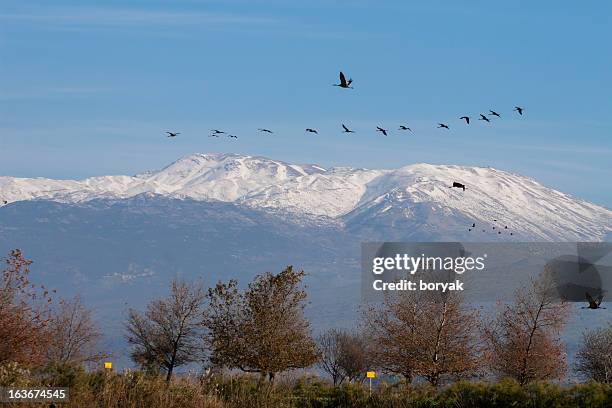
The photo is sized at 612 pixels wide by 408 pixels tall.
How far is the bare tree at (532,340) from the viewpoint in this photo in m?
75.2

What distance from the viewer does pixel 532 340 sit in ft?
261

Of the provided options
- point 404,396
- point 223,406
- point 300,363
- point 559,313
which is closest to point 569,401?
point 404,396

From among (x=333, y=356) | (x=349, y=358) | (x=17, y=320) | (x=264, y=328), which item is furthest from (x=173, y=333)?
(x=17, y=320)

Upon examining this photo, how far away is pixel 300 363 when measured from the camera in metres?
69.9

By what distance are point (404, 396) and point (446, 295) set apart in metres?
43.5

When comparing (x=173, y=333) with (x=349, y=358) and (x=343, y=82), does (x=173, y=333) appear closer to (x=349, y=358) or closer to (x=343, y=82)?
(x=349, y=358)

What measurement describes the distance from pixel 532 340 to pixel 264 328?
2306 cm

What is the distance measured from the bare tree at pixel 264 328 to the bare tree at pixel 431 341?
6.29m

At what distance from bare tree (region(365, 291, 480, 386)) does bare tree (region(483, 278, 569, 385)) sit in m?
3.20

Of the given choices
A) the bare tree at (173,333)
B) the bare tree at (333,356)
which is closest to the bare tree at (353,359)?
the bare tree at (333,356)

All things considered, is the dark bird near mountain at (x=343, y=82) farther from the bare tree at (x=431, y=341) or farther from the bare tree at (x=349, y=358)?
the bare tree at (x=349, y=358)

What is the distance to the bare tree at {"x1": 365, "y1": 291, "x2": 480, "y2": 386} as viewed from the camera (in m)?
70.2

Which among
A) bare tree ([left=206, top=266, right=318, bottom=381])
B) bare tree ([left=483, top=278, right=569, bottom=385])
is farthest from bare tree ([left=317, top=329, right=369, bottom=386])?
bare tree ([left=206, top=266, right=318, bottom=381])

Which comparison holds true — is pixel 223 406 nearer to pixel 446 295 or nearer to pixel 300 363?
pixel 300 363
